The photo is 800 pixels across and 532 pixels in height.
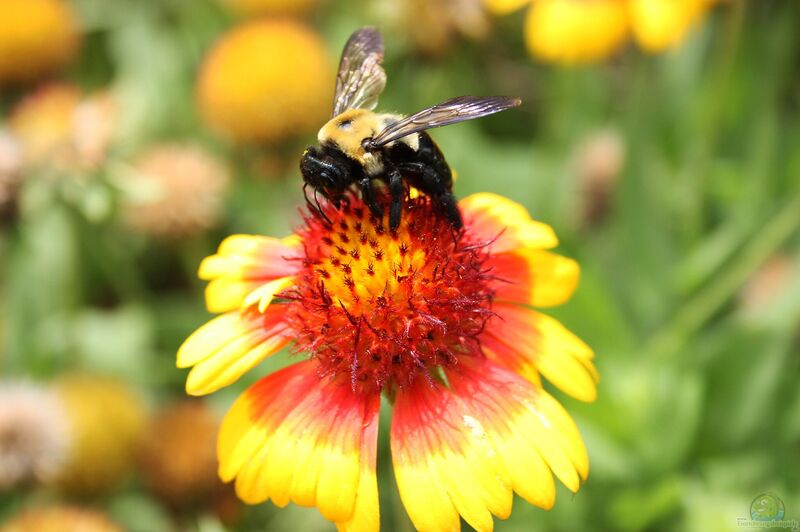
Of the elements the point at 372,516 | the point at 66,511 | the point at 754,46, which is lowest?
the point at 66,511

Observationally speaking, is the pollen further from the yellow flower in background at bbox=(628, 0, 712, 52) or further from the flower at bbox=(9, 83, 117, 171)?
the flower at bbox=(9, 83, 117, 171)

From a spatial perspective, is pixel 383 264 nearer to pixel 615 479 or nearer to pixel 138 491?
pixel 615 479

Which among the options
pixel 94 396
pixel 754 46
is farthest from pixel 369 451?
pixel 754 46

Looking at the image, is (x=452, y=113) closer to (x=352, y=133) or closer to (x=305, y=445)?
(x=352, y=133)

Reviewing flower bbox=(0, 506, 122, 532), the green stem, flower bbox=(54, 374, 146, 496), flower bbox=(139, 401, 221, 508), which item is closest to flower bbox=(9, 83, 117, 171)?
flower bbox=(54, 374, 146, 496)

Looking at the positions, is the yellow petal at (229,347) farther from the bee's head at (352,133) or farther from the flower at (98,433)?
the flower at (98,433)

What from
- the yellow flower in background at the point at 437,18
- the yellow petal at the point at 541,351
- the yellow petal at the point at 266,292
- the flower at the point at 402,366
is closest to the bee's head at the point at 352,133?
the flower at the point at 402,366

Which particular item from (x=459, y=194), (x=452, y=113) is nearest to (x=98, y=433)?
(x=459, y=194)
